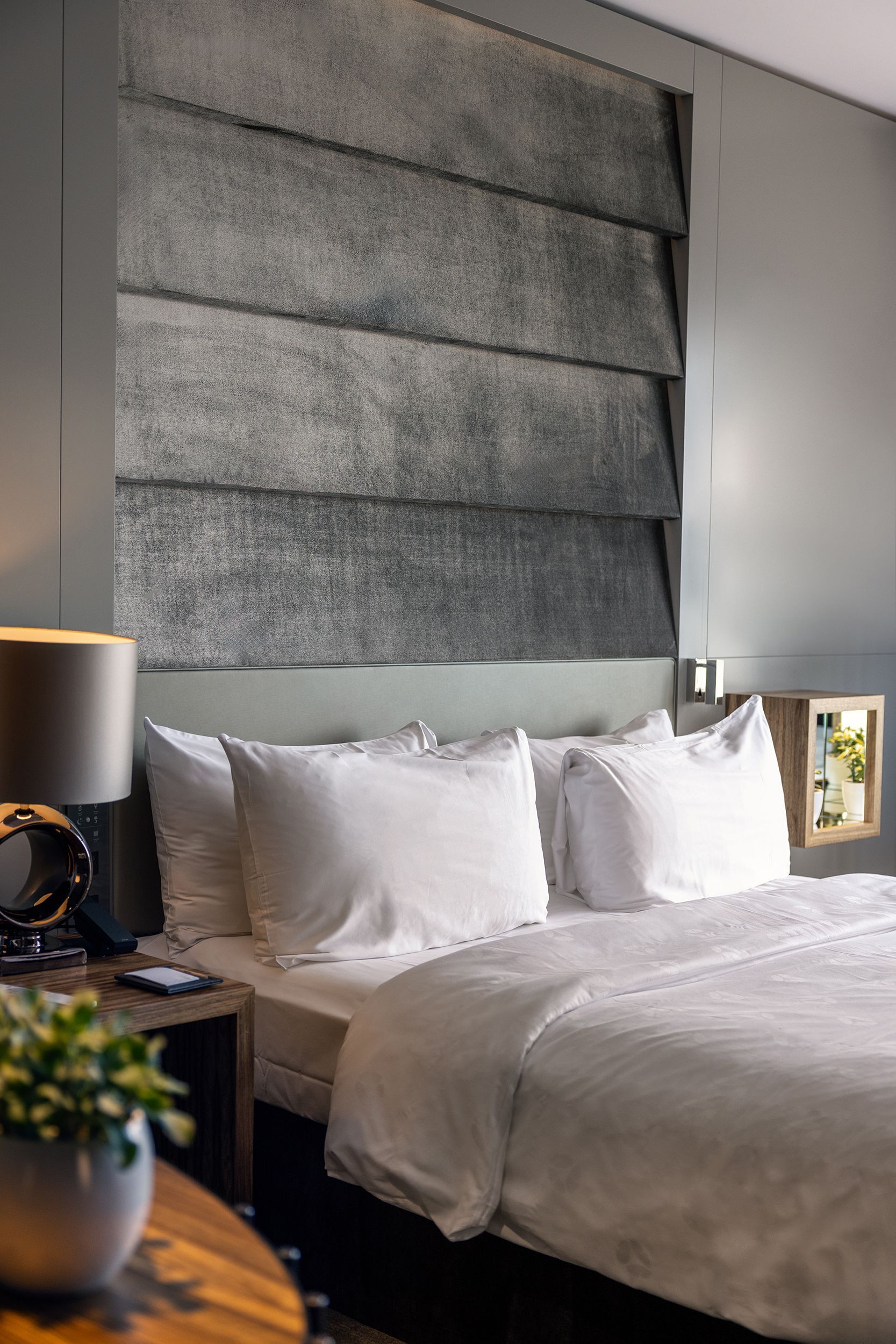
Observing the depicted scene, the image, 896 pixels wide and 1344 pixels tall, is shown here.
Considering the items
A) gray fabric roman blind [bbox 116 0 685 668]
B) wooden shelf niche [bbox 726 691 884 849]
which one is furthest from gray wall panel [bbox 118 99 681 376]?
wooden shelf niche [bbox 726 691 884 849]

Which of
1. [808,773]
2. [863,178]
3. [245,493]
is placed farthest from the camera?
[863,178]

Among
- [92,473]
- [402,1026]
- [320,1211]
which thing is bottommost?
[320,1211]

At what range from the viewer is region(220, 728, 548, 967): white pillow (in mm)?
2562

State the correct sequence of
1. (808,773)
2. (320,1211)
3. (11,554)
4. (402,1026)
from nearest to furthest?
(402,1026) → (320,1211) → (11,554) → (808,773)

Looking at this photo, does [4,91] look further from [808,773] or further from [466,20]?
[808,773]

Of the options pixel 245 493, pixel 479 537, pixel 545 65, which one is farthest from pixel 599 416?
pixel 245 493

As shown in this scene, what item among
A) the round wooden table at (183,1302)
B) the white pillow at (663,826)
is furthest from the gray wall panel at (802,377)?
the round wooden table at (183,1302)

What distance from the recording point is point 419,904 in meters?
2.65

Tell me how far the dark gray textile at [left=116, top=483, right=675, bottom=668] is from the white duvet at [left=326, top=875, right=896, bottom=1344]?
956mm

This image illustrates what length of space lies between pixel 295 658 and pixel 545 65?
1.74m

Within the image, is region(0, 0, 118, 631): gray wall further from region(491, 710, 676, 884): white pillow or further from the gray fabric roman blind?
region(491, 710, 676, 884): white pillow

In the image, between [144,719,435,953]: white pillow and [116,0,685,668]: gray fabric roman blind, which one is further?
[116,0,685,668]: gray fabric roman blind

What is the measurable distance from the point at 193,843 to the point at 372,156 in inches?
66.4

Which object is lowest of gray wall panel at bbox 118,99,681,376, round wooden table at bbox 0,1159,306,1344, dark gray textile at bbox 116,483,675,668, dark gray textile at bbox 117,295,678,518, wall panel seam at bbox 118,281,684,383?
round wooden table at bbox 0,1159,306,1344
